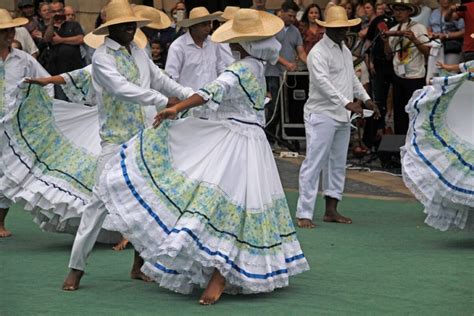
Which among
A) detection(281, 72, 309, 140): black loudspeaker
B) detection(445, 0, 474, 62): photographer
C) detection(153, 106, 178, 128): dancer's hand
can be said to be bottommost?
detection(281, 72, 309, 140): black loudspeaker

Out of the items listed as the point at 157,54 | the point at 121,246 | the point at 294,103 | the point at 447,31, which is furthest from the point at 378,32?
the point at 121,246

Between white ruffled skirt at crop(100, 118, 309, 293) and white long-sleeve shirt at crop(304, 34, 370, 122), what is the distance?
346 cm

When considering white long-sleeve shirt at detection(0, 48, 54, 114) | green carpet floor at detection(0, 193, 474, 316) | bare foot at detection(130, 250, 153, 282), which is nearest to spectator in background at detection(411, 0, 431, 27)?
green carpet floor at detection(0, 193, 474, 316)

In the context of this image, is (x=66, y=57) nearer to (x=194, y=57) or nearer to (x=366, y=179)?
(x=366, y=179)

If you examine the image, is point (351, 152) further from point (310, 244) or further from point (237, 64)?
point (237, 64)

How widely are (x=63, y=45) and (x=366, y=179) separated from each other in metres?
5.30

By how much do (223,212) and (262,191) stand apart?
1.12ft

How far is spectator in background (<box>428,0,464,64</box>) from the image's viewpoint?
1591 centimetres

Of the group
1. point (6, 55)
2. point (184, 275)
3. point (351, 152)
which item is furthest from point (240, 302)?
point (351, 152)

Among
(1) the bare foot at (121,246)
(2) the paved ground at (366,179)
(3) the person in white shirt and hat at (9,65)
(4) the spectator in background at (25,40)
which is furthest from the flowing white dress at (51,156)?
(4) the spectator in background at (25,40)

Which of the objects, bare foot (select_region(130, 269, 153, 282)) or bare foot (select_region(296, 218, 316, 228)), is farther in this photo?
bare foot (select_region(296, 218, 316, 228))

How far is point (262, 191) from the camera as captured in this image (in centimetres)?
916

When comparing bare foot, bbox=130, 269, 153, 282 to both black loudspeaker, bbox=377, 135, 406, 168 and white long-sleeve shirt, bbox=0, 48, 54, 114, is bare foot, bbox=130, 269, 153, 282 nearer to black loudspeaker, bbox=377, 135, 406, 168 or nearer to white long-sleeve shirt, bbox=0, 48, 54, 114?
white long-sleeve shirt, bbox=0, 48, 54, 114

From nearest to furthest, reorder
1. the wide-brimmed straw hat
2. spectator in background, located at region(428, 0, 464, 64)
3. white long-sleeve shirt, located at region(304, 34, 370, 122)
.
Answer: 1. white long-sleeve shirt, located at region(304, 34, 370, 122)
2. spectator in background, located at region(428, 0, 464, 64)
3. the wide-brimmed straw hat
